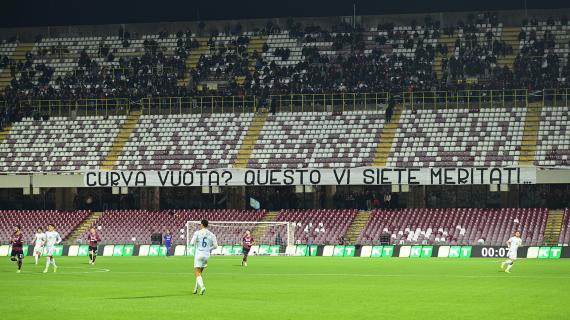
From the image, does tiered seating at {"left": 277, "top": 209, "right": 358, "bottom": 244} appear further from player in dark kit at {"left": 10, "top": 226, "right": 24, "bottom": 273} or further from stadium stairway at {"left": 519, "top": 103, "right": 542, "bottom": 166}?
player in dark kit at {"left": 10, "top": 226, "right": 24, "bottom": 273}

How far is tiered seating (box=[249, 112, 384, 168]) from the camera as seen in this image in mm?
73062

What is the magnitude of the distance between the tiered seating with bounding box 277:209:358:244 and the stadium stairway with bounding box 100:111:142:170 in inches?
501

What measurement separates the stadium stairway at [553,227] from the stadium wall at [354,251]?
416cm

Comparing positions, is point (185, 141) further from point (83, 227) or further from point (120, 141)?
point (83, 227)

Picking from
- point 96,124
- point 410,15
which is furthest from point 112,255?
point 410,15

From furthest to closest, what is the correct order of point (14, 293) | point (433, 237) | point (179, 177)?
point (179, 177)
point (433, 237)
point (14, 293)

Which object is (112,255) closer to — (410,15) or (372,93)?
(372,93)

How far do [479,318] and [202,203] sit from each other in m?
53.4

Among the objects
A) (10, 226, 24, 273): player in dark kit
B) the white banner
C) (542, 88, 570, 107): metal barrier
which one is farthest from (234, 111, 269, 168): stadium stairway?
(10, 226, 24, 273): player in dark kit

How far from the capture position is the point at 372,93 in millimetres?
76438

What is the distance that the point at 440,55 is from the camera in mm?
79500

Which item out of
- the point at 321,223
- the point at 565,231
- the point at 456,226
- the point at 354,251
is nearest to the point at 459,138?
the point at 456,226

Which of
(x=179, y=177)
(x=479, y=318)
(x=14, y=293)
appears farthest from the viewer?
(x=179, y=177)

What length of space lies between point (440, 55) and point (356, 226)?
16.7m
